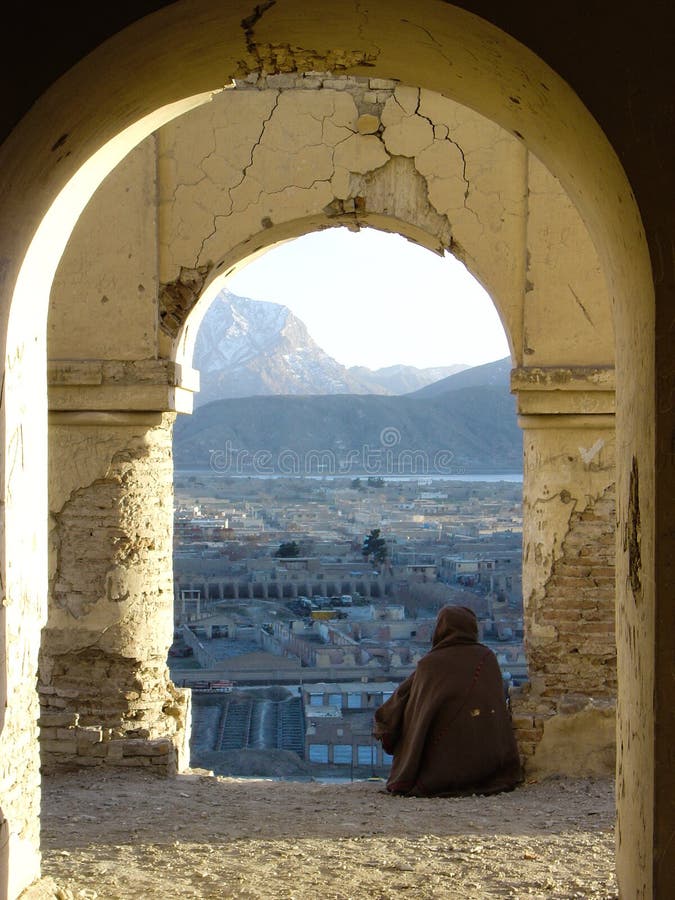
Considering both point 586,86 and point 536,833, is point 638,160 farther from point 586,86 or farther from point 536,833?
point 536,833

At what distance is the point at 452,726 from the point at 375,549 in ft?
55.1

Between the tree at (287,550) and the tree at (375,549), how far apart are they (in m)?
1.54

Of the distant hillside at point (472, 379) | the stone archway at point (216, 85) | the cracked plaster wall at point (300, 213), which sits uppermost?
the distant hillside at point (472, 379)

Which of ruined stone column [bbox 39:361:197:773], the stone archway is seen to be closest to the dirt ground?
ruined stone column [bbox 39:361:197:773]

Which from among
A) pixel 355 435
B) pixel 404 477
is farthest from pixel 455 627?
pixel 404 477

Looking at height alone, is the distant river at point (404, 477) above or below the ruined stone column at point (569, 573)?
above

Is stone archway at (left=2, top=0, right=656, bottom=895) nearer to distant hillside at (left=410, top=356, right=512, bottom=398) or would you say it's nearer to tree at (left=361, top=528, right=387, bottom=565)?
tree at (left=361, top=528, right=387, bottom=565)

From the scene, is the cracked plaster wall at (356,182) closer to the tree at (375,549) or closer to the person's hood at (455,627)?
the person's hood at (455,627)

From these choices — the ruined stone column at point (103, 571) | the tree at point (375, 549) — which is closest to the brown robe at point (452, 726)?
the ruined stone column at point (103, 571)

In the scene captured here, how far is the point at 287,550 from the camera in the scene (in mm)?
23109

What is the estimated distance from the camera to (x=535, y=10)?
7.52 feet

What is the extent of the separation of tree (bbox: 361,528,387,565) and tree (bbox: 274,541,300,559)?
1.54 metres

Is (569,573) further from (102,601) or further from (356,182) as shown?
(102,601)

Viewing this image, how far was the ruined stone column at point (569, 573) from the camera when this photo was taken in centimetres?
630
